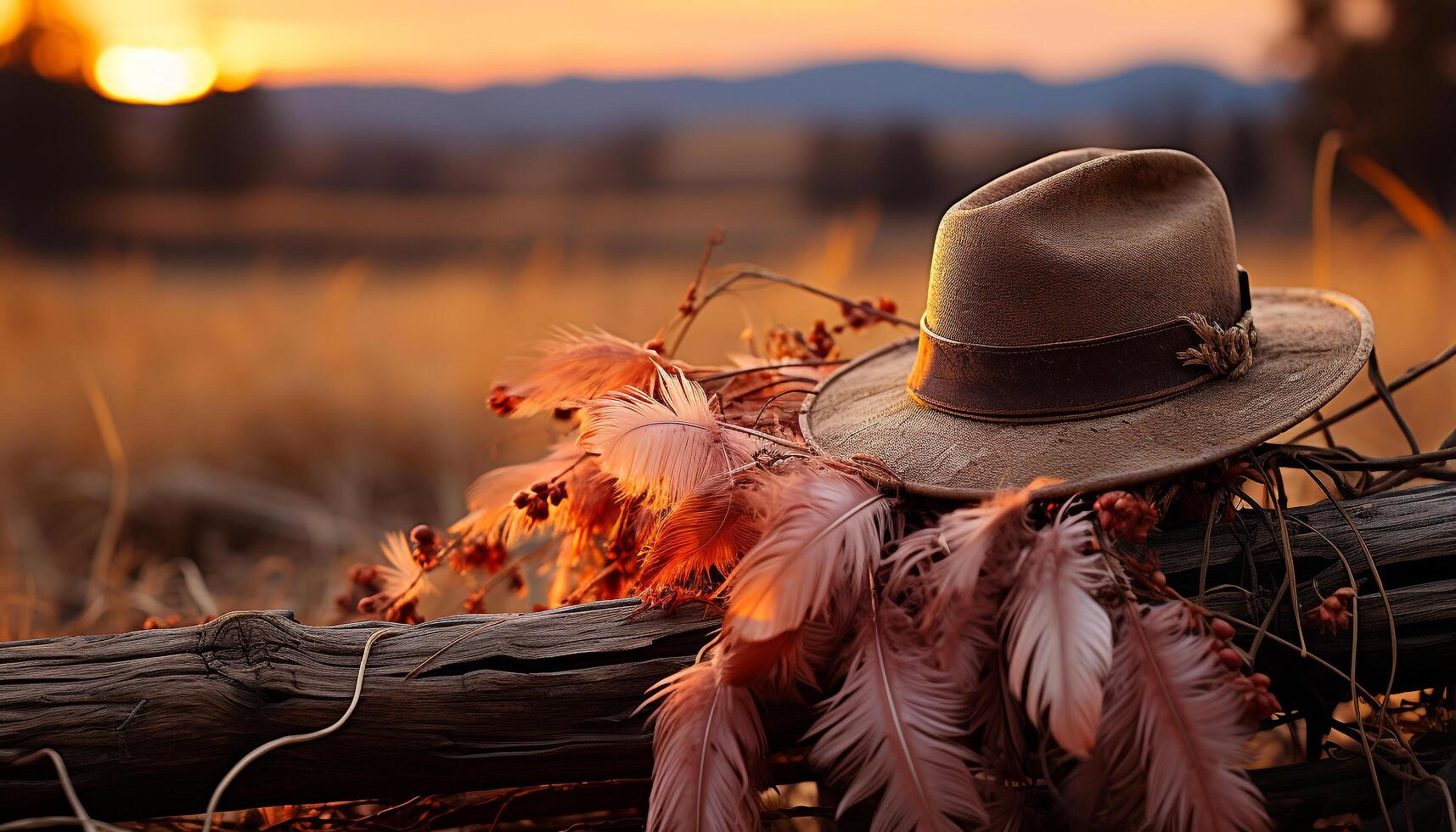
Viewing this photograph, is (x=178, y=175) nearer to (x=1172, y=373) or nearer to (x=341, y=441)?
(x=341, y=441)

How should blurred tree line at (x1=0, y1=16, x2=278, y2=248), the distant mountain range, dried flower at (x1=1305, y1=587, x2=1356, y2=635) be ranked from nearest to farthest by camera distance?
dried flower at (x1=1305, y1=587, x2=1356, y2=635) < blurred tree line at (x1=0, y1=16, x2=278, y2=248) < the distant mountain range

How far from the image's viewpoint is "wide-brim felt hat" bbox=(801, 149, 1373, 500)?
4.27 ft

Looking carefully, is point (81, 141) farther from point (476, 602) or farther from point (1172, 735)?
point (1172, 735)

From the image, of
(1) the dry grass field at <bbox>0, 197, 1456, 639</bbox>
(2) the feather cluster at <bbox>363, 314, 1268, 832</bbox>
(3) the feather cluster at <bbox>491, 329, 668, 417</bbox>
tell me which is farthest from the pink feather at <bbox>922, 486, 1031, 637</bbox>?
(1) the dry grass field at <bbox>0, 197, 1456, 639</bbox>

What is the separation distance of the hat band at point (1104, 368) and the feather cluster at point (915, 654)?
0.16m

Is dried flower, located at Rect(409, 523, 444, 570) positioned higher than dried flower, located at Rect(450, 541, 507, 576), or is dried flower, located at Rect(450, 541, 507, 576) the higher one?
dried flower, located at Rect(409, 523, 444, 570)

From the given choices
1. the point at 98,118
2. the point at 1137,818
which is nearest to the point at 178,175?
the point at 98,118

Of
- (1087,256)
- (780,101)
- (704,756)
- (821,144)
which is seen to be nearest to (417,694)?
(704,756)

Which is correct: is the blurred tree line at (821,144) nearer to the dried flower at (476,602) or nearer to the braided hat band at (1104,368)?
the braided hat band at (1104,368)

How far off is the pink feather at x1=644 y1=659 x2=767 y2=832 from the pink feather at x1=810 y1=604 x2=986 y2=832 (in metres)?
0.11

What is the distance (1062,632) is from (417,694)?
0.87 meters

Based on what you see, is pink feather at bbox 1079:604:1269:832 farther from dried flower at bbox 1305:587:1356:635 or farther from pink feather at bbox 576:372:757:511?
pink feather at bbox 576:372:757:511

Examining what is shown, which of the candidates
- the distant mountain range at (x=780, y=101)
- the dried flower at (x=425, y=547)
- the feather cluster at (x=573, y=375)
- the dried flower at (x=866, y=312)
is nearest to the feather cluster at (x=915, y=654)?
the feather cluster at (x=573, y=375)

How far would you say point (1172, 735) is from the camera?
1.09 m
